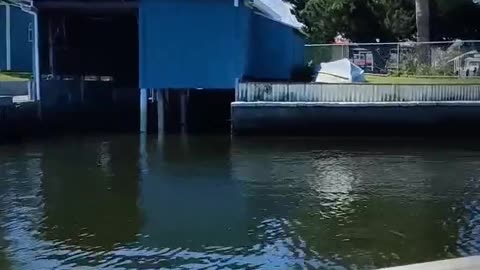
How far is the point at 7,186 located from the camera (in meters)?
16.6

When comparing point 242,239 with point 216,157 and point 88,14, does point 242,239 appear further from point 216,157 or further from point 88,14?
point 88,14

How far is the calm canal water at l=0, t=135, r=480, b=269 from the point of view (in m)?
10.5

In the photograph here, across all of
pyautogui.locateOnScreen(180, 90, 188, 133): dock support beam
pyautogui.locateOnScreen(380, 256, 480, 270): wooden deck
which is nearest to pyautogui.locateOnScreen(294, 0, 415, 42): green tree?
pyautogui.locateOnScreen(180, 90, 188, 133): dock support beam

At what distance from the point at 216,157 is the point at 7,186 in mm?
6701

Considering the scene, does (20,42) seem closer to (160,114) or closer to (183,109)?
(183,109)

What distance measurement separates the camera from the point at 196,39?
26.9 metres

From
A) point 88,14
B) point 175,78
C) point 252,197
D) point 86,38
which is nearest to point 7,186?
point 252,197

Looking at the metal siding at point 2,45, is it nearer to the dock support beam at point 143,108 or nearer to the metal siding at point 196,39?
the dock support beam at point 143,108

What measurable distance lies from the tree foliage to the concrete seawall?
12.3m

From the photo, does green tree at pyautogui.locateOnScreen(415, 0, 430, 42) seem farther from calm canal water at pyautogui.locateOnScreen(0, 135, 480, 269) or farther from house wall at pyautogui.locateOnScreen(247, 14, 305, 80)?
calm canal water at pyautogui.locateOnScreen(0, 135, 480, 269)

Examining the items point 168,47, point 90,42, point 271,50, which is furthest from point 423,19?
point 90,42

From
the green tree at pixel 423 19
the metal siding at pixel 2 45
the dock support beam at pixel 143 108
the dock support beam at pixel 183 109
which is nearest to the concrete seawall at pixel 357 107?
the dock support beam at pixel 143 108

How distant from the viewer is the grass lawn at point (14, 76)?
105ft

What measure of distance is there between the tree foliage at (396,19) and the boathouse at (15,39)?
14640mm
